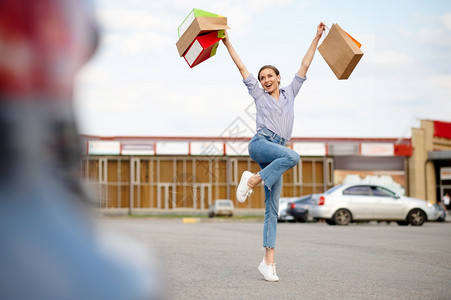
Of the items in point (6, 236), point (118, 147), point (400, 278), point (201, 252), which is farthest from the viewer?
point (118, 147)

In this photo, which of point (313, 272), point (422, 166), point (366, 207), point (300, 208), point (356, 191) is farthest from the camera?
point (422, 166)

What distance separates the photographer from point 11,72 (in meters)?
0.75

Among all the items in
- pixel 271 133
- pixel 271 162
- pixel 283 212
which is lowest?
pixel 283 212

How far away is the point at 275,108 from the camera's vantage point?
567 cm

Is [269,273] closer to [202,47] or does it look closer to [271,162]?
[271,162]

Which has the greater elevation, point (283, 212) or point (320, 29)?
point (320, 29)

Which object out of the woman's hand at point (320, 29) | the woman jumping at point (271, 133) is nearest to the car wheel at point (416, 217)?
the woman jumping at point (271, 133)

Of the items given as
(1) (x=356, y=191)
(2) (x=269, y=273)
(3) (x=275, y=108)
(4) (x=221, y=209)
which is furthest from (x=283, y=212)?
(3) (x=275, y=108)

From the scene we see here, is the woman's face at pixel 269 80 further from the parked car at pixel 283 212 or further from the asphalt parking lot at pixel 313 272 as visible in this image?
the parked car at pixel 283 212

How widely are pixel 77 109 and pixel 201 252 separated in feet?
27.4

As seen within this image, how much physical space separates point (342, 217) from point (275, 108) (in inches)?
657

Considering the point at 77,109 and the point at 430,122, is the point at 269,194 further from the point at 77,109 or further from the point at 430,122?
the point at 430,122

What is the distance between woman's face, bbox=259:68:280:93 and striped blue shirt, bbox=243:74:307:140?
0.05 meters

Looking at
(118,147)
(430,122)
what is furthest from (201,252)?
(430,122)
